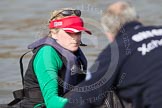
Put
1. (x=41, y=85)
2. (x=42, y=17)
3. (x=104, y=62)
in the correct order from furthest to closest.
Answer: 1. (x=42, y=17)
2. (x=41, y=85)
3. (x=104, y=62)

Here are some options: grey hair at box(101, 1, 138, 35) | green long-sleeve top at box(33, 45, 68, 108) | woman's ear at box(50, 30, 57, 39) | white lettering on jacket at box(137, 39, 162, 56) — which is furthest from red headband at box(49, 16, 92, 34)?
white lettering on jacket at box(137, 39, 162, 56)

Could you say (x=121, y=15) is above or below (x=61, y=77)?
above

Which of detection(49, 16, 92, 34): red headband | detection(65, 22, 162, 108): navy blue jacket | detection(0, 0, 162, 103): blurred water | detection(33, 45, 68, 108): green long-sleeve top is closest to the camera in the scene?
detection(65, 22, 162, 108): navy blue jacket

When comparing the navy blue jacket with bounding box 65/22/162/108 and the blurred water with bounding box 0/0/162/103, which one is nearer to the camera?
the navy blue jacket with bounding box 65/22/162/108

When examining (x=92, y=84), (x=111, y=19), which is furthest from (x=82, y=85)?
(x=111, y=19)

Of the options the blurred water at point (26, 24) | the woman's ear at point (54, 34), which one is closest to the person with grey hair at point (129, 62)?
the woman's ear at point (54, 34)

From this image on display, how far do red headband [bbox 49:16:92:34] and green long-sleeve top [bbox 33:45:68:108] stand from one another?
19 cm

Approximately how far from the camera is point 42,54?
196 inches

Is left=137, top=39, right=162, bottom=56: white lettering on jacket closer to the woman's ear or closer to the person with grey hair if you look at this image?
the person with grey hair

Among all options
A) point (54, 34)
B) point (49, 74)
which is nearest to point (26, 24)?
point (54, 34)

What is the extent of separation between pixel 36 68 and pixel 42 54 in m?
0.12

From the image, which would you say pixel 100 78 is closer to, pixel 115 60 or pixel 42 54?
pixel 115 60

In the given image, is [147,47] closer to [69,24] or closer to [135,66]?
[135,66]

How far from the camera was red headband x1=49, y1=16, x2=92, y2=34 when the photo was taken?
16.5ft
